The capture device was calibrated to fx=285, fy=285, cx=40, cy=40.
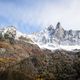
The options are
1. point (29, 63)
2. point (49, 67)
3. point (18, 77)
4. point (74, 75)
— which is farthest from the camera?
point (29, 63)

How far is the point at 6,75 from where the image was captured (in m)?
164

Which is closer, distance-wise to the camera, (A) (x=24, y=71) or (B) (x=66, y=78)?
(B) (x=66, y=78)

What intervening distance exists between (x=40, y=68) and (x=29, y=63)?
1033 cm

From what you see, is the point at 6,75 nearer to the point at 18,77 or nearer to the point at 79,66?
the point at 18,77

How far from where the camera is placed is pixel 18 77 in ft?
517

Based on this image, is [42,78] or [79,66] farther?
[42,78]

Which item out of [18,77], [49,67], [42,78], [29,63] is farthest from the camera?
[29,63]

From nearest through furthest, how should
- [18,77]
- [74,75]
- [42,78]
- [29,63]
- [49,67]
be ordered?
[74,75] < [18,77] < [42,78] < [49,67] < [29,63]

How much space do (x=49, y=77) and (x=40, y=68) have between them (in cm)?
2334

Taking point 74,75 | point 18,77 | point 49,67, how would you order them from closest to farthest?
point 74,75 → point 18,77 → point 49,67

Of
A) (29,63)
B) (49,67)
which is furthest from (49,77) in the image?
(29,63)

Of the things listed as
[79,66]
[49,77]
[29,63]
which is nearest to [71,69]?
[79,66]

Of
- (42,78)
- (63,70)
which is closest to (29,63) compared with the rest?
(42,78)

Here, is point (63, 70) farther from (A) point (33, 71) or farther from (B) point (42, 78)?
(A) point (33, 71)
